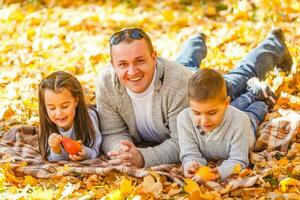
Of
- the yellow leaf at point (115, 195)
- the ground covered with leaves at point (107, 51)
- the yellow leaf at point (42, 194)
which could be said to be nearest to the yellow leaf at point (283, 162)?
the ground covered with leaves at point (107, 51)

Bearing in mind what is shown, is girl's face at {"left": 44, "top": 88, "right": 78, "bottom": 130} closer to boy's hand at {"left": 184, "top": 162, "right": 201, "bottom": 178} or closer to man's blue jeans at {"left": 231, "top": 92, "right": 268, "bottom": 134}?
boy's hand at {"left": 184, "top": 162, "right": 201, "bottom": 178}

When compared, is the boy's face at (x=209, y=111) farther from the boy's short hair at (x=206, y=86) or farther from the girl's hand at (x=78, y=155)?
the girl's hand at (x=78, y=155)

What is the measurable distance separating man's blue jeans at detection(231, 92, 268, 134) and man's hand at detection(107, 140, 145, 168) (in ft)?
2.86

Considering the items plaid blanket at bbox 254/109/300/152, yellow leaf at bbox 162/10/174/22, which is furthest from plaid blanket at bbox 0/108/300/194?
yellow leaf at bbox 162/10/174/22

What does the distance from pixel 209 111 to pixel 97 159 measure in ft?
2.88

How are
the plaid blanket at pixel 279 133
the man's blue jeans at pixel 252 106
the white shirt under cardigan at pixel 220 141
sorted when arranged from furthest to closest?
1. the man's blue jeans at pixel 252 106
2. the plaid blanket at pixel 279 133
3. the white shirt under cardigan at pixel 220 141

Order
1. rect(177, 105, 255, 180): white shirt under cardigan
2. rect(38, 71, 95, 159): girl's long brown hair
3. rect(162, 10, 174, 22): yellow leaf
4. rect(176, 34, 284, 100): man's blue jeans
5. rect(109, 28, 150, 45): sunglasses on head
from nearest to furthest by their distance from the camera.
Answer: rect(177, 105, 255, 180): white shirt under cardigan < rect(109, 28, 150, 45): sunglasses on head < rect(38, 71, 95, 159): girl's long brown hair < rect(176, 34, 284, 100): man's blue jeans < rect(162, 10, 174, 22): yellow leaf

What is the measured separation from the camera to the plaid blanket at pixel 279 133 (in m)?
4.19

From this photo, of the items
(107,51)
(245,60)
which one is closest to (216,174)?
(245,60)

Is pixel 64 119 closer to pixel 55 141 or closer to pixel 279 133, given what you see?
pixel 55 141

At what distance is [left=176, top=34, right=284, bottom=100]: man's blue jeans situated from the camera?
4.86 m

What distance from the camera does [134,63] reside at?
395 centimetres

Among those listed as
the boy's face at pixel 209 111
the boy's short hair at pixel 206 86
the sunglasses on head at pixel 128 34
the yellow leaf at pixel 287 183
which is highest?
the sunglasses on head at pixel 128 34

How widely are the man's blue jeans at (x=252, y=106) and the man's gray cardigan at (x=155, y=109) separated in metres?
0.56
